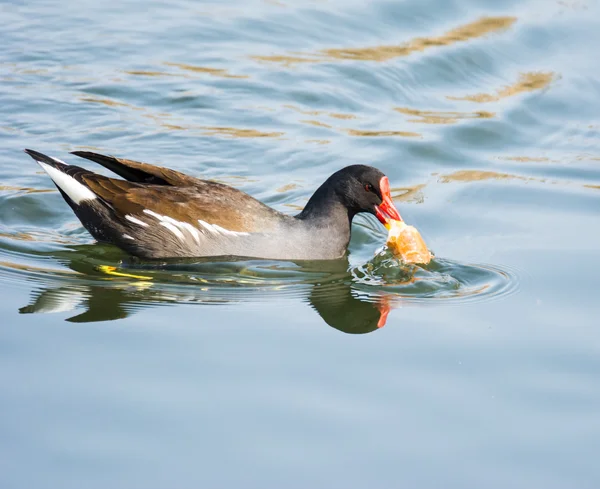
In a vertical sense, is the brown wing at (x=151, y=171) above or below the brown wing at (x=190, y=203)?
above

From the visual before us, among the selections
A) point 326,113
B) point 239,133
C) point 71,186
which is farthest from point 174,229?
point 326,113

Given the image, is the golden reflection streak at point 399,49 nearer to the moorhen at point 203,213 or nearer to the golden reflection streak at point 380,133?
the golden reflection streak at point 380,133

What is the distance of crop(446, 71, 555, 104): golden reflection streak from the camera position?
9961mm

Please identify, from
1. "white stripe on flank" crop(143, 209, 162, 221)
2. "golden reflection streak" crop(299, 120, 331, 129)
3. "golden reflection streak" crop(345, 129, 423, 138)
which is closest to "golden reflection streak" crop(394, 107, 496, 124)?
"golden reflection streak" crop(345, 129, 423, 138)

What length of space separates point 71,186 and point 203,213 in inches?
38.1

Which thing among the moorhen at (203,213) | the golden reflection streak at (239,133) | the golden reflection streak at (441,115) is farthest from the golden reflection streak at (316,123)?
the moorhen at (203,213)

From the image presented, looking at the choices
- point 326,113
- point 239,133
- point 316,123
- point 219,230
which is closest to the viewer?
point 219,230

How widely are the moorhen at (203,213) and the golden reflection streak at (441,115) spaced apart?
3.02 m

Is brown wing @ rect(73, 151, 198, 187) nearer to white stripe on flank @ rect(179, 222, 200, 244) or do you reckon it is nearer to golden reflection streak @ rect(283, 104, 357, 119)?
white stripe on flank @ rect(179, 222, 200, 244)

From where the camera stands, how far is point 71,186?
6.58m

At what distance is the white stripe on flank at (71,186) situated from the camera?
6547 millimetres

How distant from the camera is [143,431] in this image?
4164 mm

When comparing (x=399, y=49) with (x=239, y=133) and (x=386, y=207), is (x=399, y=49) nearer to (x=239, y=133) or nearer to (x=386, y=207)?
(x=239, y=133)

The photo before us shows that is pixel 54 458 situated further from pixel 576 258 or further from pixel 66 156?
pixel 66 156
